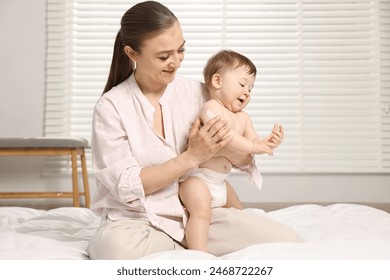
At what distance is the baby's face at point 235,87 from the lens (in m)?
1.51

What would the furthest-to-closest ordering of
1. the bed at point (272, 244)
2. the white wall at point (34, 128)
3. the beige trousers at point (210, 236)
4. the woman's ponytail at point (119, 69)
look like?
the white wall at point (34, 128) → the woman's ponytail at point (119, 69) → the beige trousers at point (210, 236) → the bed at point (272, 244)

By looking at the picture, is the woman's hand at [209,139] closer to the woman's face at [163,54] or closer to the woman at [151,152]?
the woman at [151,152]

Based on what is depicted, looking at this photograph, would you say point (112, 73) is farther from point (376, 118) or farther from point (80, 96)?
point (376, 118)

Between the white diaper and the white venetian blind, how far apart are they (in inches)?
90.3

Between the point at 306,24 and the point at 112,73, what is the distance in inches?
99.5

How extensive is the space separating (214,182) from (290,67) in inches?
98.1

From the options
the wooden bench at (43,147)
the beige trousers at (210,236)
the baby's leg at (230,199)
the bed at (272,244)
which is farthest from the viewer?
the wooden bench at (43,147)

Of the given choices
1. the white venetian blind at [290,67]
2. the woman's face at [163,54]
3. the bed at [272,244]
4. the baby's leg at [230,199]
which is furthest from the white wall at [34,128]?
the woman's face at [163,54]

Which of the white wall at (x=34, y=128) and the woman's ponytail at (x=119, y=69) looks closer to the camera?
the woman's ponytail at (x=119, y=69)

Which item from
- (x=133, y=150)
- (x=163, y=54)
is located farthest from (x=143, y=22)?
(x=133, y=150)

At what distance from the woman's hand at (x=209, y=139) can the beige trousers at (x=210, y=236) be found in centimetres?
21

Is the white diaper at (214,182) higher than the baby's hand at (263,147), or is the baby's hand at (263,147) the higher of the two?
the baby's hand at (263,147)

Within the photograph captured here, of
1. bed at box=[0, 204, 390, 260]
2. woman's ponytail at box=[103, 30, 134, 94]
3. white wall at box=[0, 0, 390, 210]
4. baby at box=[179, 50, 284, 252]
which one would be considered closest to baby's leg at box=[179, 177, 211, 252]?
baby at box=[179, 50, 284, 252]

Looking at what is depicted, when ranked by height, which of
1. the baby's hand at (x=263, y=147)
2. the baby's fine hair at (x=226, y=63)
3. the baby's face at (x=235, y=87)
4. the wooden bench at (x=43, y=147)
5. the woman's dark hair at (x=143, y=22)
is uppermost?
the woman's dark hair at (x=143, y=22)
